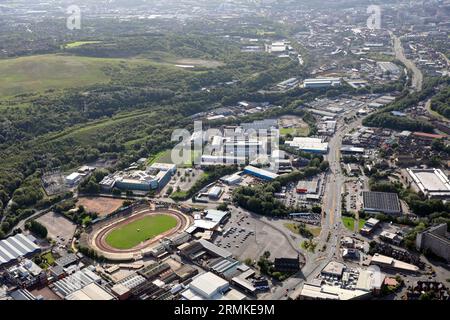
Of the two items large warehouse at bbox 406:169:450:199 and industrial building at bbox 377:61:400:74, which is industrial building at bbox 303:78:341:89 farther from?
large warehouse at bbox 406:169:450:199

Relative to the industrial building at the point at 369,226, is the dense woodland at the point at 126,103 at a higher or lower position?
higher

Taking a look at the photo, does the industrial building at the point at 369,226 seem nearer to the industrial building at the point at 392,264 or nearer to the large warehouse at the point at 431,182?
the industrial building at the point at 392,264

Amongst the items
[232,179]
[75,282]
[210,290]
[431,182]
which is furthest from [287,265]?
[431,182]

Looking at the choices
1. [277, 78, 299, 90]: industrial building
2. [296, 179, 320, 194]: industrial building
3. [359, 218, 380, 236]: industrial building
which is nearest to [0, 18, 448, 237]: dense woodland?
[296, 179, 320, 194]: industrial building

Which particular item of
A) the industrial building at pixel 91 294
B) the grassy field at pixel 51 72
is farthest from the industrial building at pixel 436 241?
the grassy field at pixel 51 72
